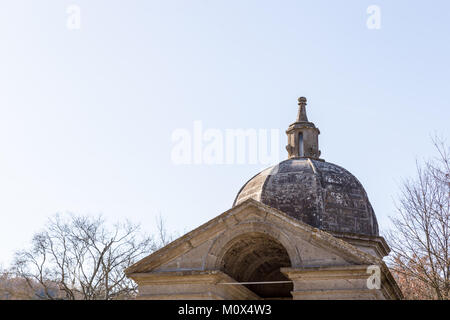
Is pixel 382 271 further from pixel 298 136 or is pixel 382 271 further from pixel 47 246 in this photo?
pixel 47 246

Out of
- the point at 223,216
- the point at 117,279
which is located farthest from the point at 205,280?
the point at 117,279

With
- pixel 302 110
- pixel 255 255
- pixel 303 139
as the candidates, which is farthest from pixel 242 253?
pixel 302 110

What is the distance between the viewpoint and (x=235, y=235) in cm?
1513

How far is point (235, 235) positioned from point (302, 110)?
11.7 metres

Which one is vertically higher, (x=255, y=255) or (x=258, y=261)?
(x=255, y=255)

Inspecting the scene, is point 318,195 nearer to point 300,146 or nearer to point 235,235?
point 300,146

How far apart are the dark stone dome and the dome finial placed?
10.7ft

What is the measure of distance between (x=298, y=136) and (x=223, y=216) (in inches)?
411

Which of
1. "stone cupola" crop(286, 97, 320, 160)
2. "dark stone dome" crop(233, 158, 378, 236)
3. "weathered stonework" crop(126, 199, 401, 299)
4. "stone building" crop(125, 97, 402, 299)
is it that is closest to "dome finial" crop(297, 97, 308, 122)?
"stone cupola" crop(286, 97, 320, 160)

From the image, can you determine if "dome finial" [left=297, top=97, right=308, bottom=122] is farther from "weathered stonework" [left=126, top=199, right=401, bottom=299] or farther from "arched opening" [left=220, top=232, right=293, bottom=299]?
"weathered stonework" [left=126, top=199, right=401, bottom=299]

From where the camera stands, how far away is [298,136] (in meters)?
24.8

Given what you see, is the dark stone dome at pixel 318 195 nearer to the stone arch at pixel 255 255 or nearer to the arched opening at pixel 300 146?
the arched opening at pixel 300 146

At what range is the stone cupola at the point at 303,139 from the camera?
24.3 m

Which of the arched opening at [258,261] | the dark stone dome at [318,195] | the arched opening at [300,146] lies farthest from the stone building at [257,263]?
the arched opening at [300,146]
